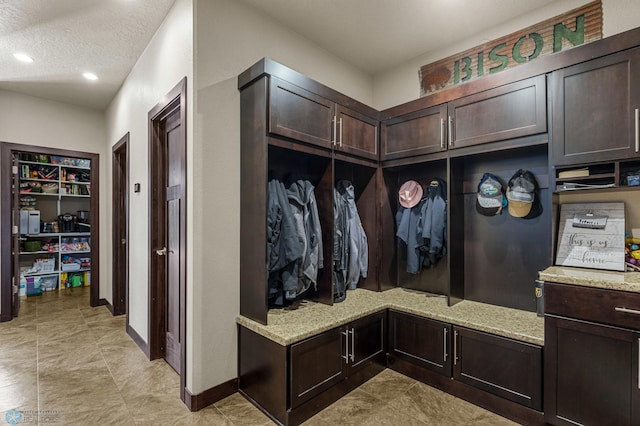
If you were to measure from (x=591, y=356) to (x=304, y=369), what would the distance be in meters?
1.62

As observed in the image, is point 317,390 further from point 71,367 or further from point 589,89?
point 589,89

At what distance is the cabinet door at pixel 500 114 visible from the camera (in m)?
2.09

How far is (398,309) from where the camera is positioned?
2.54 metres

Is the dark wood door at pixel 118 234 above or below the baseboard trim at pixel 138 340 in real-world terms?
above

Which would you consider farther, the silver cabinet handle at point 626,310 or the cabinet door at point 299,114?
the cabinet door at point 299,114

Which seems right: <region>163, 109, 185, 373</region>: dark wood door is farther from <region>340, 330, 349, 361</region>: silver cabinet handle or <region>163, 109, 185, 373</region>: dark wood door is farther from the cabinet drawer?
the cabinet drawer

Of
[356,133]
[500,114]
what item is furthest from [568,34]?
[356,133]

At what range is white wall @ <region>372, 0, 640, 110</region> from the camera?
2059 mm

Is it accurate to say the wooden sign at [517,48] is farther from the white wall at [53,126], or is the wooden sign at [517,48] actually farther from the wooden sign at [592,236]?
the white wall at [53,126]

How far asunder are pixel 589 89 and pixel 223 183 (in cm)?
243

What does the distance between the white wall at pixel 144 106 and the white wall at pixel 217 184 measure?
0.29ft

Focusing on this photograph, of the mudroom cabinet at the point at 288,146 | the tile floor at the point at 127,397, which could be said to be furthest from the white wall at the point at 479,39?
the tile floor at the point at 127,397

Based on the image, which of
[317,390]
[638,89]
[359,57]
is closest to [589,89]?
[638,89]

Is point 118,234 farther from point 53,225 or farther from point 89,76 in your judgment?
point 53,225
